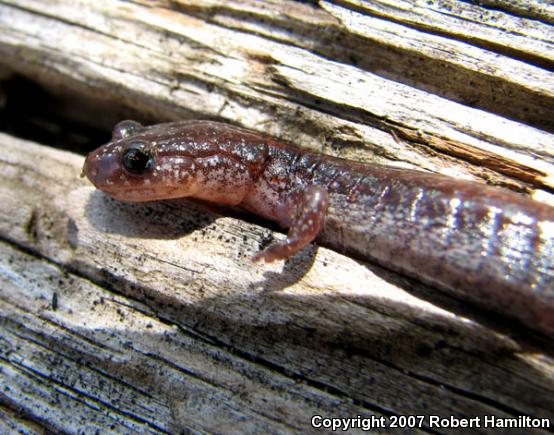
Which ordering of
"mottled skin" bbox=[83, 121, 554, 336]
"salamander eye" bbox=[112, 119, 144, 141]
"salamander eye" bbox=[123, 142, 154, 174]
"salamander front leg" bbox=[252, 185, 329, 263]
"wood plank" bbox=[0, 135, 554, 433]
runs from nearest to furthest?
"wood plank" bbox=[0, 135, 554, 433]
"mottled skin" bbox=[83, 121, 554, 336]
"salamander front leg" bbox=[252, 185, 329, 263]
"salamander eye" bbox=[123, 142, 154, 174]
"salamander eye" bbox=[112, 119, 144, 141]

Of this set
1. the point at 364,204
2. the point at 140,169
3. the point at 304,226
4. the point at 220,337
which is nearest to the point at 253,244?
the point at 304,226

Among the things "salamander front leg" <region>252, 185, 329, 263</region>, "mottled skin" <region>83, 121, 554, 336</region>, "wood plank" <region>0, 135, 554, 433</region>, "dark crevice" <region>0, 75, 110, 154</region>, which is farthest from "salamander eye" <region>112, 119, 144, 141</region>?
"salamander front leg" <region>252, 185, 329, 263</region>

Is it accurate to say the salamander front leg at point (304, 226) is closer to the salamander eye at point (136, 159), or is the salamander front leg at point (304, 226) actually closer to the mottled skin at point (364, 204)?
the mottled skin at point (364, 204)

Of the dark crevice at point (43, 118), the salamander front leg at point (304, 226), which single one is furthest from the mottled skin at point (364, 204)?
the dark crevice at point (43, 118)

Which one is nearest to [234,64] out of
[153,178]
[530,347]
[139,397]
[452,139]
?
[153,178]

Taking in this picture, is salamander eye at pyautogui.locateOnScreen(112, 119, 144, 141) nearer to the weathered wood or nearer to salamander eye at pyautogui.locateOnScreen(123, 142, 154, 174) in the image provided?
salamander eye at pyautogui.locateOnScreen(123, 142, 154, 174)

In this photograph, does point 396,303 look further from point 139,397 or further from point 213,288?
point 139,397
